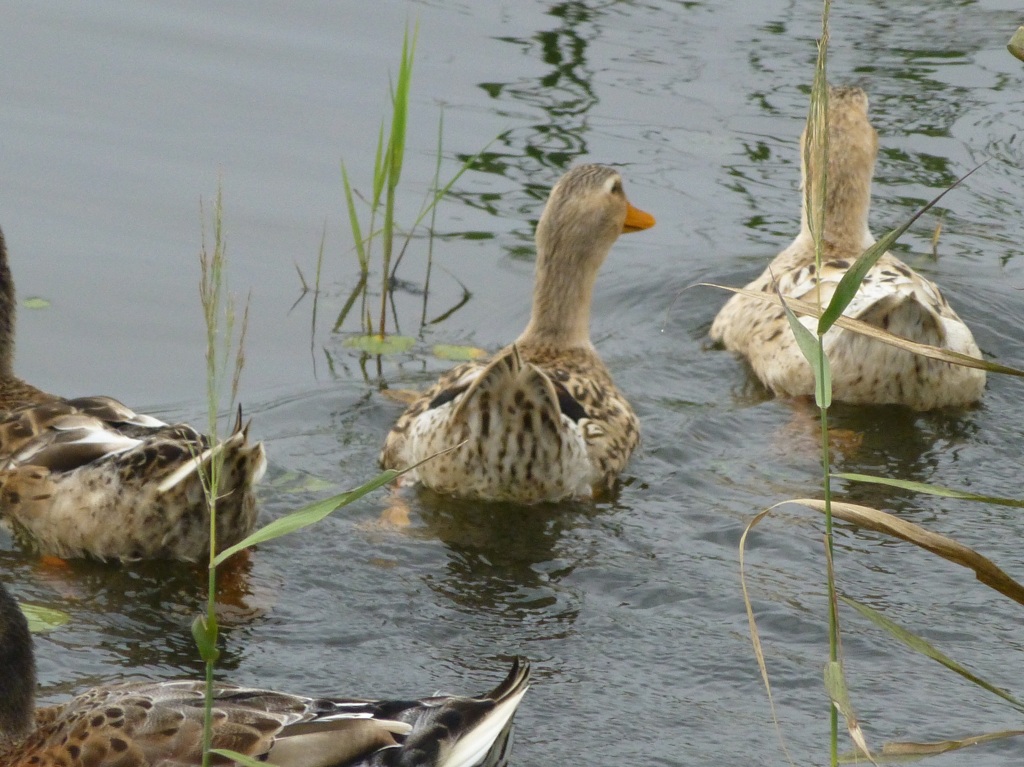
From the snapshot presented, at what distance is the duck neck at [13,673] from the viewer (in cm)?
416

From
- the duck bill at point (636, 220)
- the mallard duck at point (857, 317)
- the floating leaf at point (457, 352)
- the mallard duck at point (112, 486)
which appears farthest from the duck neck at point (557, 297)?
the mallard duck at point (112, 486)

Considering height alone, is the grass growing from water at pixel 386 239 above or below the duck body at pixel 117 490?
above

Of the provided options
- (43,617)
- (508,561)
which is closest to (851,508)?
(508,561)

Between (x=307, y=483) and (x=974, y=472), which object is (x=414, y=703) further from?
(x=974, y=472)

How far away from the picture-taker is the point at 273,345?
809cm

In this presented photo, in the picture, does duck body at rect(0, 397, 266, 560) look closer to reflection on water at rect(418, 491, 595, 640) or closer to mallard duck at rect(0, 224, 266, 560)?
mallard duck at rect(0, 224, 266, 560)

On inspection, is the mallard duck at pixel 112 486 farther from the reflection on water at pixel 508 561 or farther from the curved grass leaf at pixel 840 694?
the curved grass leaf at pixel 840 694

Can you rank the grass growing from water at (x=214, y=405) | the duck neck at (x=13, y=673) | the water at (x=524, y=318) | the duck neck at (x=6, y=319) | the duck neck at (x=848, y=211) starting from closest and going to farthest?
the grass growing from water at (x=214, y=405), the duck neck at (x=13, y=673), the water at (x=524, y=318), the duck neck at (x=6, y=319), the duck neck at (x=848, y=211)

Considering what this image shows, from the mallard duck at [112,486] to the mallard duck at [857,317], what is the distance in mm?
2504

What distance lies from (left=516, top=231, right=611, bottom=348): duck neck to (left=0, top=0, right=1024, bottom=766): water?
494mm

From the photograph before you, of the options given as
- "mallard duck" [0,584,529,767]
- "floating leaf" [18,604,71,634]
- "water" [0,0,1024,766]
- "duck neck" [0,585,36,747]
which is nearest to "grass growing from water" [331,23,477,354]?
"water" [0,0,1024,766]

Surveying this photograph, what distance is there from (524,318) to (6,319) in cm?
297

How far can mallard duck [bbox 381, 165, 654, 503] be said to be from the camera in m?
6.44

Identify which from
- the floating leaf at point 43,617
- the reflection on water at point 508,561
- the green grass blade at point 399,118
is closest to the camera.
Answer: the floating leaf at point 43,617
